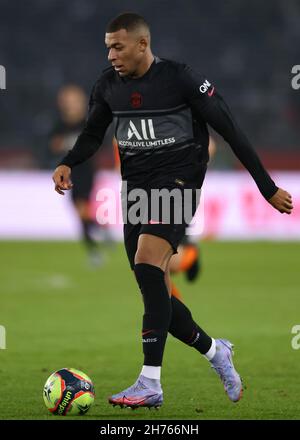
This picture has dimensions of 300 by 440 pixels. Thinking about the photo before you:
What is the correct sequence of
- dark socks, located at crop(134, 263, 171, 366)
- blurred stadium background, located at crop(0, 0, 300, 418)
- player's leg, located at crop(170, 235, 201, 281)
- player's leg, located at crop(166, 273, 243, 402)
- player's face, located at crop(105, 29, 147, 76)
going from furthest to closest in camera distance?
player's leg, located at crop(170, 235, 201, 281) < blurred stadium background, located at crop(0, 0, 300, 418) < player's leg, located at crop(166, 273, 243, 402) < player's face, located at crop(105, 29, 147, 76) < dark socks, located at crop(134, 263, 171, 366)

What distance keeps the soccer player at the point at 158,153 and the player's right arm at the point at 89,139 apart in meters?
0.01

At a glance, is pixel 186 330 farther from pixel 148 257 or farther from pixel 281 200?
pixel 281 200

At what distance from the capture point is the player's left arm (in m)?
6.05

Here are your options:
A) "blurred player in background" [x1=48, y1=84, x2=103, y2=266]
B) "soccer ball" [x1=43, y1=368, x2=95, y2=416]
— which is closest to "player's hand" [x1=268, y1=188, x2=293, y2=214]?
"soccer ball" [x1=43, y1=368, x2=95, y2=416]

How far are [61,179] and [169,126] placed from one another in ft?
2.27

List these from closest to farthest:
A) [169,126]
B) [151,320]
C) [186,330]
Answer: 1. [151,320]
2. [169,126]
3. [186,330]

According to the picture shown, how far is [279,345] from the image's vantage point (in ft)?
28.7

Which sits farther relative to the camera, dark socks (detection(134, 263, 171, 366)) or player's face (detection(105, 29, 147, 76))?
player's face (detection(105, 29, 147, 76))

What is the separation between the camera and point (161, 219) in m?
6.10

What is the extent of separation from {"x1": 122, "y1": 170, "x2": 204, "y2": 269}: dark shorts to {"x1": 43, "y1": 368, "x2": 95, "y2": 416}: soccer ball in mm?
774

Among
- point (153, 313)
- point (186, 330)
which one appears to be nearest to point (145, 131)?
point (153, 313)

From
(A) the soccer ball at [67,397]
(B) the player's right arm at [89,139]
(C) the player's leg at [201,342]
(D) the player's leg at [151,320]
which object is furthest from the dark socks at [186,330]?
(B) the player's right arm at [89,139]

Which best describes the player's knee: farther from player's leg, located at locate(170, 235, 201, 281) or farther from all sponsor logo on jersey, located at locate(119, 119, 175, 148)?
player's leg, located at locate(170, 235, 201, 281)

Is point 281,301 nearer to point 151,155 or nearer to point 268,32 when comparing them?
point 151,155
